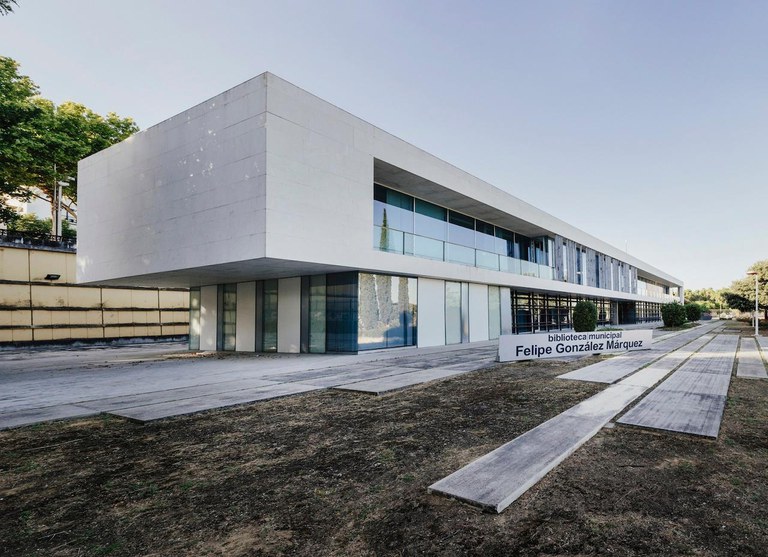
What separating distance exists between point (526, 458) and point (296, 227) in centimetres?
947

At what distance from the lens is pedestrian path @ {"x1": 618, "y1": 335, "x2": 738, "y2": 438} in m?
4.80

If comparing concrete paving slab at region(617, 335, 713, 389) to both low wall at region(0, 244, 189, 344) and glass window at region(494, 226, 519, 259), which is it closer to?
glass window at region(494, 226, 519, 259)

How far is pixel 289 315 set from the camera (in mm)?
16375

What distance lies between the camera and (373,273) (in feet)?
50.5

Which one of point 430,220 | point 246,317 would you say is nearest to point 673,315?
point 430,220

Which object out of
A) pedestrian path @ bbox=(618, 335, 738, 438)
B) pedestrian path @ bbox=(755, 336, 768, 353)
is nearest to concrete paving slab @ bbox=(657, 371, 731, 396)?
pedestrian path @ bbox=(618, 335, 738, 438)

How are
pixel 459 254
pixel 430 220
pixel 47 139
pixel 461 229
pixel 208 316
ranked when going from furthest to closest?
pixel 47 139 → pixel 461 229 → pixel 208 316 → pixel 430 220 → pixel 459 254

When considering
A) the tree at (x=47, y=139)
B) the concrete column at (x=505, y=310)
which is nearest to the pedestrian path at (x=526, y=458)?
the concrete column at (x=505, y=310)

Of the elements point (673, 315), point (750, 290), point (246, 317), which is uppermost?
point (750, 290)

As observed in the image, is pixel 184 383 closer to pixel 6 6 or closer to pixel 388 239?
pixel 388 239

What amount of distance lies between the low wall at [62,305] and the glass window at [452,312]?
2060cm

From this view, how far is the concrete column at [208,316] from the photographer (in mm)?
19781

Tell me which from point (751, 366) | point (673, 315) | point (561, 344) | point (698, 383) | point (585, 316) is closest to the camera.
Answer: point (698, 383)

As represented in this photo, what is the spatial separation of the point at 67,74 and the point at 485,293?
35.6 m
